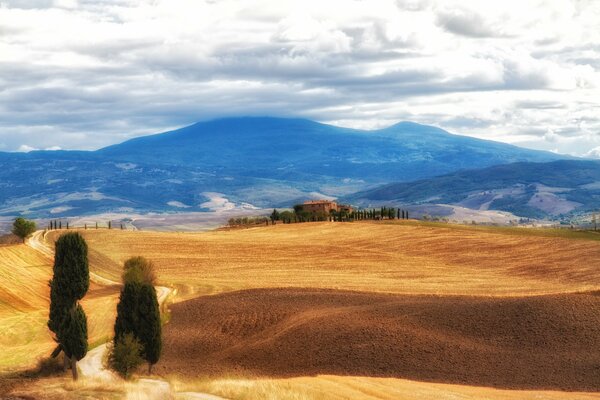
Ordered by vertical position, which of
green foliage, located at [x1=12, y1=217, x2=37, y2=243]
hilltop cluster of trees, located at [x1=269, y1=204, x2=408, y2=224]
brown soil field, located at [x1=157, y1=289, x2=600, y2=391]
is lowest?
brown soil field, located at [x1=157, y1=289, x2=600, y2=391]

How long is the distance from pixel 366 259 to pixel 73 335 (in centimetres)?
6726

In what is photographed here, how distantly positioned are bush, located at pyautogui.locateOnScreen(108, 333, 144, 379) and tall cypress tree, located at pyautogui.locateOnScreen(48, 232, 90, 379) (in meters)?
2.11

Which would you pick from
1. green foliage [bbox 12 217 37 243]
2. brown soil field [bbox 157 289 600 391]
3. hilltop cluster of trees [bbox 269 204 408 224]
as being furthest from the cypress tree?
hilltop cluster of trees [bbox 269 204 408 224]

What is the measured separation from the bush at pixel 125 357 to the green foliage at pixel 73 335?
7.48ft

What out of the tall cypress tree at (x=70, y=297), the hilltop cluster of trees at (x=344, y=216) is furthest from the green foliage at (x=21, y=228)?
the hilltop cluster of trees at (x=344, y=216)

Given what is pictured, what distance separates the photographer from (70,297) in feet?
161

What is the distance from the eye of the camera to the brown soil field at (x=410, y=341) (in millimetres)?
54719

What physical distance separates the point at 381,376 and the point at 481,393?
7321 millimetres

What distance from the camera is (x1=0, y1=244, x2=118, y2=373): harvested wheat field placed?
57188 millimetres

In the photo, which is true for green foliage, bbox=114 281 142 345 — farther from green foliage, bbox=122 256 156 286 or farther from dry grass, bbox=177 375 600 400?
green foliage, bbox=122 256 156 286

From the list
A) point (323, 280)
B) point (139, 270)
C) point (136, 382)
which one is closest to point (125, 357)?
point (136, 382)

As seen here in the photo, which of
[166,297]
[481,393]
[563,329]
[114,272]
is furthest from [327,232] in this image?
[481,393]

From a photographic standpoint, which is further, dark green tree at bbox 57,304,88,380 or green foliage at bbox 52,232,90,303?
green foliage at bbox 52,232,90,303

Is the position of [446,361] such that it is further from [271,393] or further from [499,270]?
[499,270]
